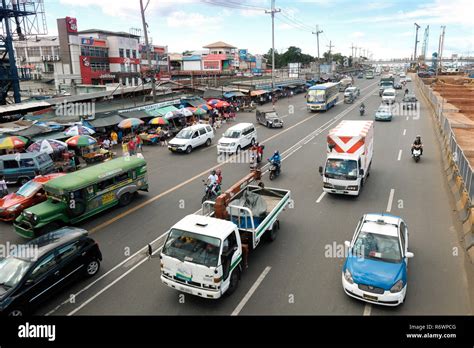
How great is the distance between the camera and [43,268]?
935 cm

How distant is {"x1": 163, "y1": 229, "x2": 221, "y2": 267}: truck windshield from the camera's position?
9.02m

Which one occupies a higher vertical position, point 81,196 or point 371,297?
point 81,196

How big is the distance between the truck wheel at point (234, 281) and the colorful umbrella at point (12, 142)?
1853cm

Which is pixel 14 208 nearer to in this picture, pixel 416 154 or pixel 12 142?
pixel 12 142

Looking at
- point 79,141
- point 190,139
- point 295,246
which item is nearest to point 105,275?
point 295,246

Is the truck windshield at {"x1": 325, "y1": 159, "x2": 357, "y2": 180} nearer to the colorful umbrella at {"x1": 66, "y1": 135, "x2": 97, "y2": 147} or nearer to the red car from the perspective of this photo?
the red car

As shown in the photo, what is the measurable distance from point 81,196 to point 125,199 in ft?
8.24

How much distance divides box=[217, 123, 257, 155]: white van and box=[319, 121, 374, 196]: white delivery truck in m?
9.08

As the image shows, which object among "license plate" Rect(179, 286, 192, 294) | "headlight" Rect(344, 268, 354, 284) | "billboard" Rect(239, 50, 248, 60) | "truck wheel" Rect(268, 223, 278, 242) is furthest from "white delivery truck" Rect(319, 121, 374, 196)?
"billboard" Rect(239, 50, 248, 60)
